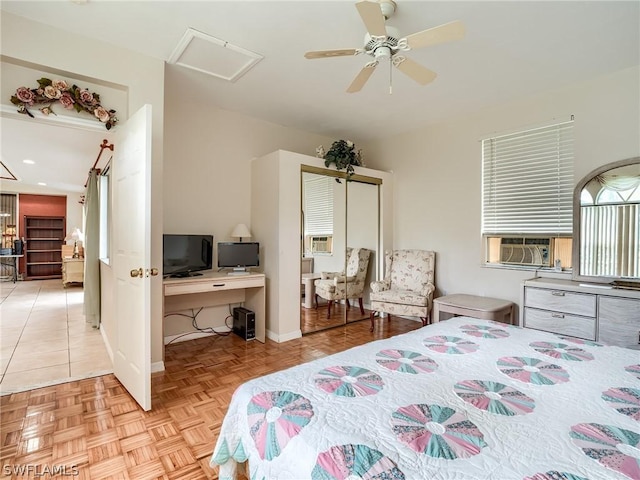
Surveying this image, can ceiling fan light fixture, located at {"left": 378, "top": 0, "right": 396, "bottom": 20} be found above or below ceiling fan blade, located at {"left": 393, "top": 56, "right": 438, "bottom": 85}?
above

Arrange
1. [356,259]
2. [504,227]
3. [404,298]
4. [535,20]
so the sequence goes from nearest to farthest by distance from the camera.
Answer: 1. [535,20]
2. [504,227]
3. [404,298]
4. [356,259]

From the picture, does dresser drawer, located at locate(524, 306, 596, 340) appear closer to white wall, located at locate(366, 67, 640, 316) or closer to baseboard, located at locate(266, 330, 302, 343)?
white wall, located at locate(366, 67, 640, 316)

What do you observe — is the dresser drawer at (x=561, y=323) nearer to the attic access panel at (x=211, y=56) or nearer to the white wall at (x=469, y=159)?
the white wall at (x=469, y=159)

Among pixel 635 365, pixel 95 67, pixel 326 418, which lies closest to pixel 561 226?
pixel 635 365

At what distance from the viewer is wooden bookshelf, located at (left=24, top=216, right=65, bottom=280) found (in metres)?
8.48

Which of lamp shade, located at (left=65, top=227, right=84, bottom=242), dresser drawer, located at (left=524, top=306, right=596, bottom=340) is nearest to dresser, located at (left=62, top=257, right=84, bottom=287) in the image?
lamp shade, located at (left=65, top=227, right=84, bottom=242)

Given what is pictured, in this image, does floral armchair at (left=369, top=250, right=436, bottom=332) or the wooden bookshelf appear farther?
the wooden bookshelf

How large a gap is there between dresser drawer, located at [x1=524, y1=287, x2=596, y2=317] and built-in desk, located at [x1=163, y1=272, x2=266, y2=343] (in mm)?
2631

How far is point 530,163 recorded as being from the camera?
3441 mm

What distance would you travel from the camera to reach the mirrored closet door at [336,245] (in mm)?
3916

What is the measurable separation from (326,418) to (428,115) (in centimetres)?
376

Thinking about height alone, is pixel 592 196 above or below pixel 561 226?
above

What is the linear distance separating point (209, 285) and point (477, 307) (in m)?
2.67

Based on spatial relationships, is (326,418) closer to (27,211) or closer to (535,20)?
(535,20)
